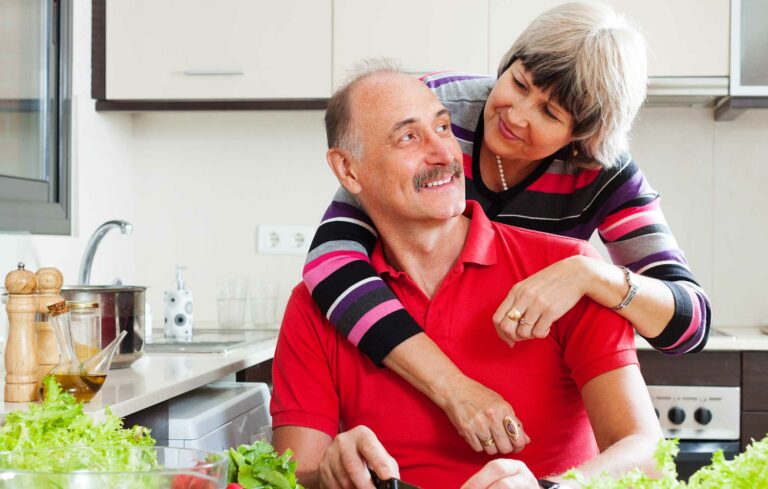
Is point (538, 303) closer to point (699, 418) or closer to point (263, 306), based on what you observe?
point (699, 418)

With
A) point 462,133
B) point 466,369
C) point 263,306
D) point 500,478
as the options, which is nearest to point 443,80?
point 462,133

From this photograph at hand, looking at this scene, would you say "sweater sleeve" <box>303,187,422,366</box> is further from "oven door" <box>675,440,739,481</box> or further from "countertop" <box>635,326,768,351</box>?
"oven door" <box>675,440,739,481</box>

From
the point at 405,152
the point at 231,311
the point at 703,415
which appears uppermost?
the point at 405,152

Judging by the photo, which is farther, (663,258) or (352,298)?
(663,258)

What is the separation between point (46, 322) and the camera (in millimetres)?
1498

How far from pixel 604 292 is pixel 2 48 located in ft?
6.20

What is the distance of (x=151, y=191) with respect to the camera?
3.30 m

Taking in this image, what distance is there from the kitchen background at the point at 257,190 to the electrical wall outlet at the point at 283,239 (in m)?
0.02

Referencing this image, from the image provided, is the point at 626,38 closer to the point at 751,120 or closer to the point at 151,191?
the point at 751,120

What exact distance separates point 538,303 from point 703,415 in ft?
4.77

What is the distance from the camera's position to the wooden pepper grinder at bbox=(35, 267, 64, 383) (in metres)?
1.48

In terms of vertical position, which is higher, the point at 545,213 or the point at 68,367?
the point at 545,213

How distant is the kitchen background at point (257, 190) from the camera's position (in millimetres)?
3094

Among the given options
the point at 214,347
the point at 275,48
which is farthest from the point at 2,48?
the point at 214,347
